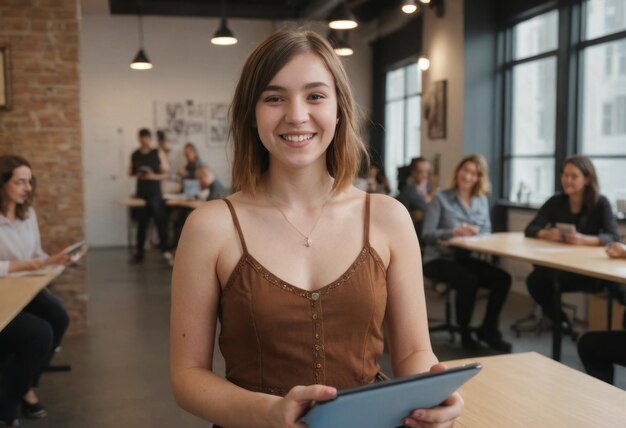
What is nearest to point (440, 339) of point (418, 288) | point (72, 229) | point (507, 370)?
point (72, 229)

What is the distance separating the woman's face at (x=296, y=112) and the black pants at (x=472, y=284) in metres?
3.99

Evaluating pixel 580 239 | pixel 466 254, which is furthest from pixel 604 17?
pixel 466 254

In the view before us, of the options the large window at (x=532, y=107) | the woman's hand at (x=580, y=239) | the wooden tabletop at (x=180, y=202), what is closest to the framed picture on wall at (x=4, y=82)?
the wooden tabletop at (x=180, y=202)

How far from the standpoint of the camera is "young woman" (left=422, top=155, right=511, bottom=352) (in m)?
5.29

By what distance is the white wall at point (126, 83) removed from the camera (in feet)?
37.3

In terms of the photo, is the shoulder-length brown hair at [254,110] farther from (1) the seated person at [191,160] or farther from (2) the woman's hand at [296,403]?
(1) the seated person at [191,160]

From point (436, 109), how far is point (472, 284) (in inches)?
168

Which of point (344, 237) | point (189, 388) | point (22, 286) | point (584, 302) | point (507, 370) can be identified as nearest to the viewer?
point (189, 388)

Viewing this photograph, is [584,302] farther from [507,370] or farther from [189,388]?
[189,388]

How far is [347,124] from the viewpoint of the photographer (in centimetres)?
159

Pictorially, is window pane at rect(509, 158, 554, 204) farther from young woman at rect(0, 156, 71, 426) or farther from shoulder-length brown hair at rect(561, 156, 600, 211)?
young woman at rect(0, 156, 71, 426)

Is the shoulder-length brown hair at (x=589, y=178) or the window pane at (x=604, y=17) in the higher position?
the window pane at (x=604, y=17)

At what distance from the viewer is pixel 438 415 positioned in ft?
4.05

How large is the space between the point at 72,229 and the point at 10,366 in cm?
218
